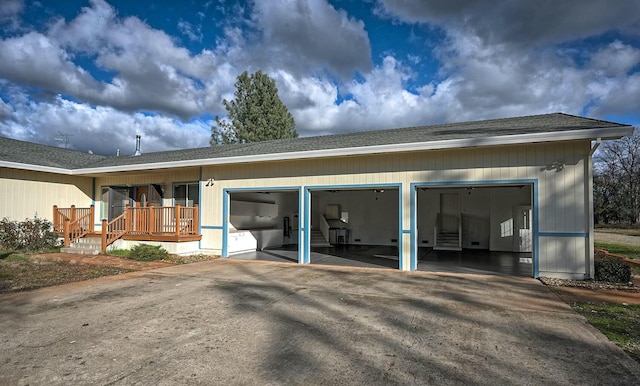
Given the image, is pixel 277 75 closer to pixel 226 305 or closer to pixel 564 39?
pixel 564 39

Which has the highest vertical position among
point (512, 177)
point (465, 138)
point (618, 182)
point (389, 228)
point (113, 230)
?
point (618, 182)

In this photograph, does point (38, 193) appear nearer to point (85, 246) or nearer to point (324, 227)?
point (85, 246)

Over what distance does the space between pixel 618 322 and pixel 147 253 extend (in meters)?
10.2

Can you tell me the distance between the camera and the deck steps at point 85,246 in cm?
1127

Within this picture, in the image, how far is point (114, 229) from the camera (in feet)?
39.5

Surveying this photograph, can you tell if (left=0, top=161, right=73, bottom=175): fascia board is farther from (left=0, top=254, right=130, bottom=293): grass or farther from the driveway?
the driveway

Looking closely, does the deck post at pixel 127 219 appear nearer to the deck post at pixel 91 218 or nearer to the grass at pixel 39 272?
the deck post at pixel 91 218

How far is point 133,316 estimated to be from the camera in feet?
15.8

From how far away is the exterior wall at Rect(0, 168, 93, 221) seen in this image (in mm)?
11570

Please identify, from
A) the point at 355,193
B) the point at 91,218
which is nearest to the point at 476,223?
the point at 355,193

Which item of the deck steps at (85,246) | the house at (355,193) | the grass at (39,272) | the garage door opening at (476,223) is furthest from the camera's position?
the garage door opening at (476,223)

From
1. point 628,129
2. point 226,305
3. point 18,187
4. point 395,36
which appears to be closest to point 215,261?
point 226,305

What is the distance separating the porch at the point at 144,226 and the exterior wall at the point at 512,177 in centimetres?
353

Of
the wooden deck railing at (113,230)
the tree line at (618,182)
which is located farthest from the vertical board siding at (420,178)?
the tree line at (618,182)
